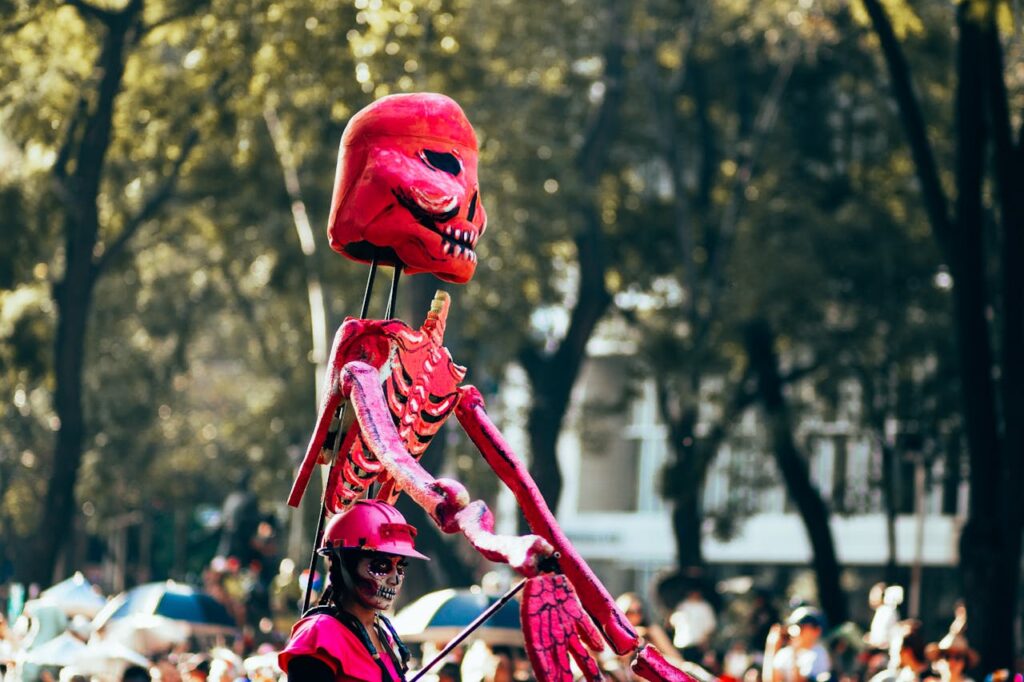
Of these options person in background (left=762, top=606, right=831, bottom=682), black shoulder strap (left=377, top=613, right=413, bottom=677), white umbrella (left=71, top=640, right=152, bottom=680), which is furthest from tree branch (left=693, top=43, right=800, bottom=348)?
black shoulder strap (left=377, top=613, right=413, bottom=677)

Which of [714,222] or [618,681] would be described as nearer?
[618,681]

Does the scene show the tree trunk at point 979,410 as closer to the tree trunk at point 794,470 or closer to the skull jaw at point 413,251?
the skull jaw at point 413,251

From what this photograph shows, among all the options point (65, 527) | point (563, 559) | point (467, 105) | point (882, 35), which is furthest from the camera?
point (467, 105)

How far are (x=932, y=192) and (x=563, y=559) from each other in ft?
31.4

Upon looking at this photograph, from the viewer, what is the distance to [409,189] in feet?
26.6

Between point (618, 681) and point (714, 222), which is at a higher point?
point (714, 222)

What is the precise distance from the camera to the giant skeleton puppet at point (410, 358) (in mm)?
7203

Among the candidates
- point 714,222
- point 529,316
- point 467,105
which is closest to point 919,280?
point 714,222

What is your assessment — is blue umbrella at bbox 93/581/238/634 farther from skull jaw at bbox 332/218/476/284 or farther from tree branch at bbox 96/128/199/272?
skull jaw at bbox 332/218/476/284

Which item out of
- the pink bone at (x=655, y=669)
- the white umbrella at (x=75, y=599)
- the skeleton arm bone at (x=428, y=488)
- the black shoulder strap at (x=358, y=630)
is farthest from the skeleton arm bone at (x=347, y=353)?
the white umbrella at (x=75, y=599)

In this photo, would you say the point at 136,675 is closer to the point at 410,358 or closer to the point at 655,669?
the point at 410,358

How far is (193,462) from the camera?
3634 cm

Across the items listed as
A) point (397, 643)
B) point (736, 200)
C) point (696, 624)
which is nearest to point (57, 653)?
point (696, 624)

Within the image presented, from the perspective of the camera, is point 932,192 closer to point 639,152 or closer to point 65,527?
point 65,527
